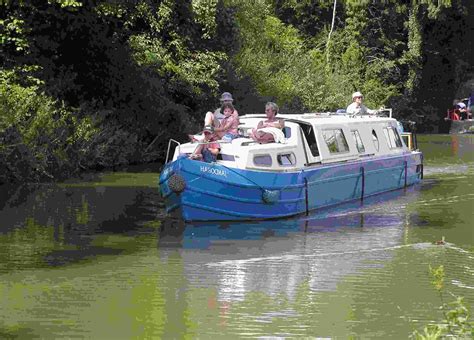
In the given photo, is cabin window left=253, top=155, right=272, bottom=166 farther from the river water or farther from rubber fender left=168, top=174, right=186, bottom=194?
rubber fender left=168, top=174, right=186, bottom=194

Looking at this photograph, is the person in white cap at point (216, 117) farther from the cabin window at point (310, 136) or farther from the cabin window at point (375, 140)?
the cabin window at point (375, 140)

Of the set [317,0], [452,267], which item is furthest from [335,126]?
[317,0]

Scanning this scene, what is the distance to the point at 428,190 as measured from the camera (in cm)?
2758

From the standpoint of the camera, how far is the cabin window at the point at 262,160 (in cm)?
1986

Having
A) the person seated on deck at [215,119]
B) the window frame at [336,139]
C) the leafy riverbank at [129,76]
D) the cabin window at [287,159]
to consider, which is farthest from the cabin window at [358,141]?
the leafy riverbank at [129,76]

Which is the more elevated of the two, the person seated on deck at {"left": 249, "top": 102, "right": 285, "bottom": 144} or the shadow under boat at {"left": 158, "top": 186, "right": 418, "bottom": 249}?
the person seated on deck at {"left": 249, "top": 102, "right": 285, "bottom": 144}

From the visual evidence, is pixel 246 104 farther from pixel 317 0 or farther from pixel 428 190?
pixel 317 0

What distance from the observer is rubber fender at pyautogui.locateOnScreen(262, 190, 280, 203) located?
19812 millimetres

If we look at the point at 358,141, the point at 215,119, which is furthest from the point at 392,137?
the point at 215,119

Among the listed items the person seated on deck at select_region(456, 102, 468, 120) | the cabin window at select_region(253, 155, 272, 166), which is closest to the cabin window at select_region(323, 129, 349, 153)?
the cabin window at select_region(253, 155, 272, 166)

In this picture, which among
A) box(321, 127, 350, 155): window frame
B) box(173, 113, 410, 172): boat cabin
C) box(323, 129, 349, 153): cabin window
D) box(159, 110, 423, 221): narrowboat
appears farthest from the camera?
box(323, 129, 349, 153): cabin window

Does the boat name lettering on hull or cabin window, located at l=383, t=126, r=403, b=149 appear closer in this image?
the boat name lettering on hull

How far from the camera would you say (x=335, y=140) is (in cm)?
2331

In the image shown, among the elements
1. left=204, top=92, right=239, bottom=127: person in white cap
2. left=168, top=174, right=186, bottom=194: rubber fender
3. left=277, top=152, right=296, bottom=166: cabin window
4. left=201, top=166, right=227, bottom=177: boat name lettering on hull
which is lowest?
left=168, top=174, right=186, bottom=194: rubber fender
